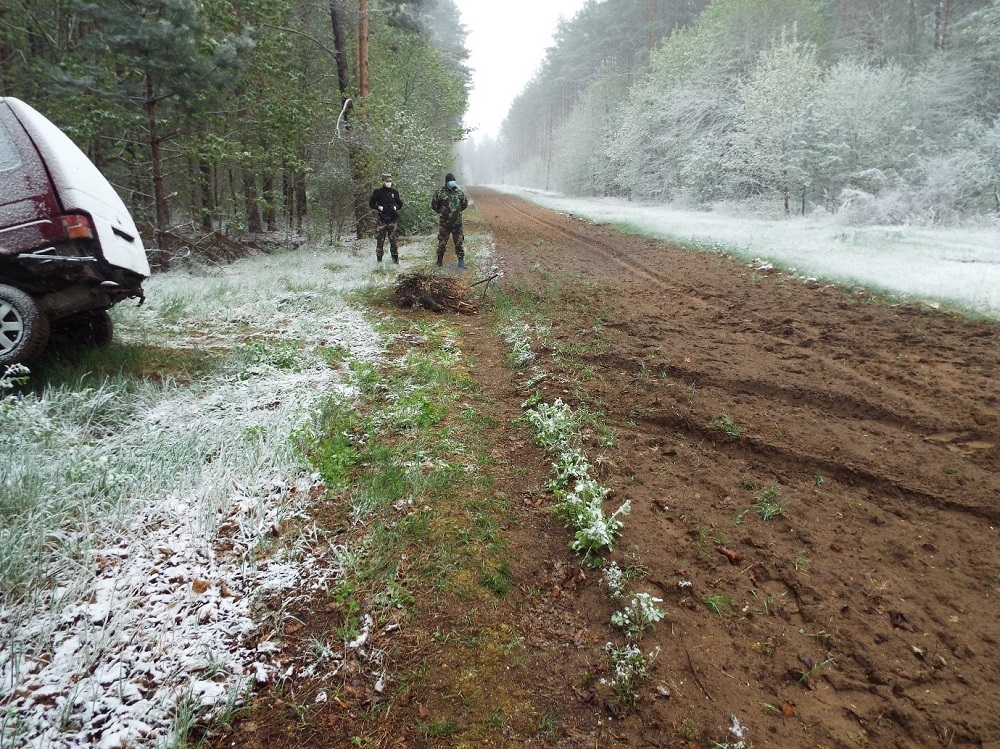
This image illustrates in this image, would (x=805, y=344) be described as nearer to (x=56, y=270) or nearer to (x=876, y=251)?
(x=56, y=270)

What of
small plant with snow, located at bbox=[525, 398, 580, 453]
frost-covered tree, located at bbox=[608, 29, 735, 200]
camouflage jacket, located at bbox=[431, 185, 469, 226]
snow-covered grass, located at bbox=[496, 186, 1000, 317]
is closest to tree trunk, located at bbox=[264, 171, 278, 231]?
camouflage jacket, located at bbox=[431, 185, 469, 226]

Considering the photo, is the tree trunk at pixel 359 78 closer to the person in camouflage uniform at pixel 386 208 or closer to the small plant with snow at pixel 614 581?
the person in camouflage uniform at pixel 386 208

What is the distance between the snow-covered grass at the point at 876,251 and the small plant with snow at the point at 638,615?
7.61m

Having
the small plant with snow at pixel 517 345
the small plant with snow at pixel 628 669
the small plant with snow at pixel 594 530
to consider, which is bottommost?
the small plant with snow at pixel 628 669

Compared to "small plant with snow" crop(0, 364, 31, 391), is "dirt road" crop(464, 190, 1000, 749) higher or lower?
lower

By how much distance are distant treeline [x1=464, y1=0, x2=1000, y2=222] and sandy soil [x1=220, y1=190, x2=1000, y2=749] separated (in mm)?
16071

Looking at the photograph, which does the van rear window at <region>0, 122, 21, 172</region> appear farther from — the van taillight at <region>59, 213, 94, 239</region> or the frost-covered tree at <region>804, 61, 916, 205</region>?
the frost-covered tree at <region>804, 61, 916, 205</region>

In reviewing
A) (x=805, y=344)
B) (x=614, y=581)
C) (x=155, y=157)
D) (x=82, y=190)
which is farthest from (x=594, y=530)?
(x=155, y=157)

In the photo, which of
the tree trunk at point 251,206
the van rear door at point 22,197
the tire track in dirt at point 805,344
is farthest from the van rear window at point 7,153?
the tree trunk at point 251,206

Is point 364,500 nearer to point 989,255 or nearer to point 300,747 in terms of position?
point 300,747

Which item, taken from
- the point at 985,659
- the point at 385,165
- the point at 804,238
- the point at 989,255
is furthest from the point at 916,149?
the point at 985,659

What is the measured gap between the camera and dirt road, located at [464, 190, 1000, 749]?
209 cm

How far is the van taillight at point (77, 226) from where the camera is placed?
3.91m

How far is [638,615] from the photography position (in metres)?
2.45
